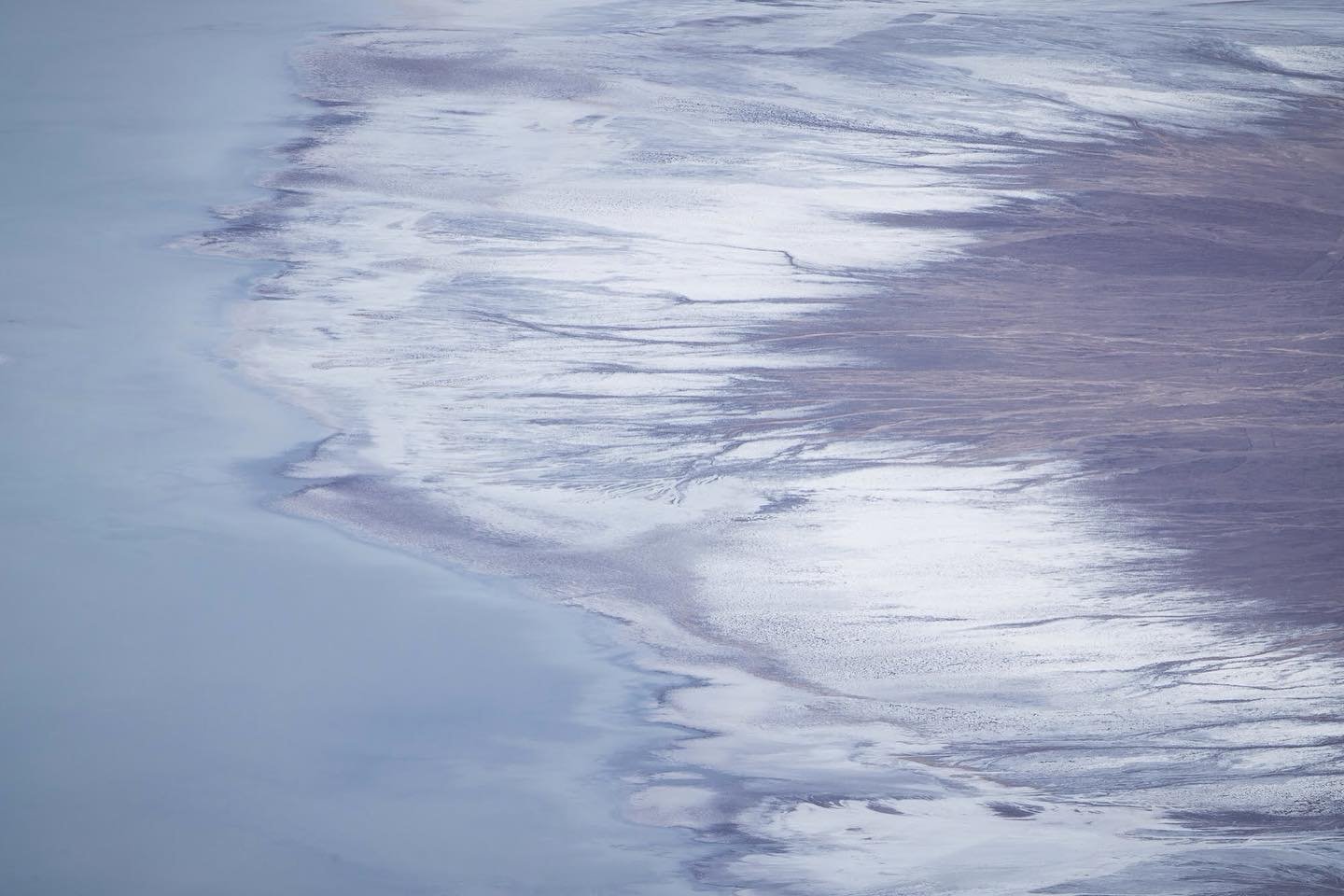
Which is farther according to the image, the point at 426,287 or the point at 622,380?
the point at 426,287

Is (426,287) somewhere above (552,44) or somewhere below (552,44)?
below

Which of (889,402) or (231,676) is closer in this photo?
(231,676)

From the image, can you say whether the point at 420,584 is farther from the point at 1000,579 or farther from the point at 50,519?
the point at 1000,579

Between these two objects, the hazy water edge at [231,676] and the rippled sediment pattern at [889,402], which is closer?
the hazy water edge at [231,676]

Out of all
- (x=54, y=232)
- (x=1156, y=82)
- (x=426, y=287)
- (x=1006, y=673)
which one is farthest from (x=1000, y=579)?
(x=1156, y=82)

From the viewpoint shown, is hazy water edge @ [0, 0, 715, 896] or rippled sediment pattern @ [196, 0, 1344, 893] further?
rippled sediment pattern @ [196, 0, 1344, 893]
